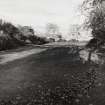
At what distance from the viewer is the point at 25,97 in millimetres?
6375

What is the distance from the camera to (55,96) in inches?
259

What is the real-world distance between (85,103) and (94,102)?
32cm

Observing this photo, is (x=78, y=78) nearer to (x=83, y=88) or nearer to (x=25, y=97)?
(x=83, y=88)

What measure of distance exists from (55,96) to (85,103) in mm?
1115

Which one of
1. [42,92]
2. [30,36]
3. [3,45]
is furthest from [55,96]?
[30,36]

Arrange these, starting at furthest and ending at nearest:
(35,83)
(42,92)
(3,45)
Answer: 1. (3,45)
2. (35,83)
3. (42,92)

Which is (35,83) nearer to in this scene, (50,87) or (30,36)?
(50,87)

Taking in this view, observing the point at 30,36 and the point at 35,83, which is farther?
the point at 30,36

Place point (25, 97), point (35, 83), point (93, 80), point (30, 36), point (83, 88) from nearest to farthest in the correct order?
point (25, 97) → point (83, 88) → point (35, 83) → point (93, 80) → point (30, 36)

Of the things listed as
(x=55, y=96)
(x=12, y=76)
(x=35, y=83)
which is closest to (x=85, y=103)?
(x=55, y=96)

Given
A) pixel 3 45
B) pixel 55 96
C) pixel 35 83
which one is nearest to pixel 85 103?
pixel 55 96

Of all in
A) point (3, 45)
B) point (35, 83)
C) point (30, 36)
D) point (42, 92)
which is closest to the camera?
point (42, 92)

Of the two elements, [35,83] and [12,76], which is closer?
[35,83]

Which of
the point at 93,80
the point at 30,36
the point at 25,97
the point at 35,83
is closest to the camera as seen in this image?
the point at 25,97
